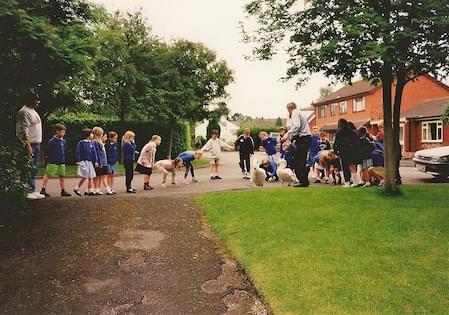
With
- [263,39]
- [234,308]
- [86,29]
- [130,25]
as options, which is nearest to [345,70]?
[263,39]

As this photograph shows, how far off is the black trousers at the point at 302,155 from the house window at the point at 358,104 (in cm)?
4104

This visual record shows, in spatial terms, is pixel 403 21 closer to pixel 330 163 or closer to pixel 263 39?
pixel 263 39

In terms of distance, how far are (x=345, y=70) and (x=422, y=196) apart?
11.3 ft

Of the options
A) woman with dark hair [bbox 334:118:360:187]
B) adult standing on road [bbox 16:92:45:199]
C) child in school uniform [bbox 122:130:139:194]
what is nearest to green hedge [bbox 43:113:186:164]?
child in school uniform [bbox 122:130:139:194]

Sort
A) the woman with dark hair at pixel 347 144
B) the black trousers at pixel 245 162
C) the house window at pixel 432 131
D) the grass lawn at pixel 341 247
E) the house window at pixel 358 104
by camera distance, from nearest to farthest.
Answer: the grass lawn at pixel 341 247, the woman with dark hair at pixel 347 144, the black trousers at pixel 245 162, the house window at pixel 432 131, the house window at pixel 358 104

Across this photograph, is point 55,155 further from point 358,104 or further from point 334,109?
point 334,109

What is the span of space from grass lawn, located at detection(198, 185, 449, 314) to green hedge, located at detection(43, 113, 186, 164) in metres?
19.7

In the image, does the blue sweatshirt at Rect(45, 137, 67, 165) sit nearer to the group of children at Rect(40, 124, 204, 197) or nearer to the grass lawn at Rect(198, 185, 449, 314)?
the group of children at Rect(40, 124, 204, 197)

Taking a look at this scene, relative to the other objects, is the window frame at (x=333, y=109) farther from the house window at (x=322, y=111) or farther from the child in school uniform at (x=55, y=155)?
the child in school uniform at (x=55, y=155)

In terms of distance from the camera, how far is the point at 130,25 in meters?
27.8

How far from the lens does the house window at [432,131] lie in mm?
37844

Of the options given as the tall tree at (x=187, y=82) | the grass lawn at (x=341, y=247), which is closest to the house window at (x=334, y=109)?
the tall tree at (x=187, y=82)

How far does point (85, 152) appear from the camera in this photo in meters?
11.3

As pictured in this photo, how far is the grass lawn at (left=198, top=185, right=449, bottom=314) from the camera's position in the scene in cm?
476
